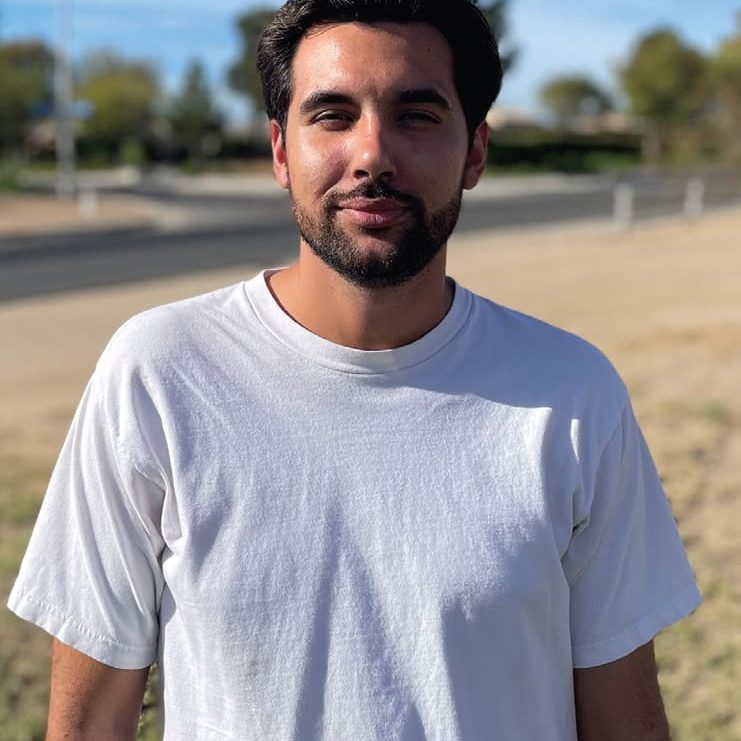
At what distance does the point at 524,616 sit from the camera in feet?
5.41

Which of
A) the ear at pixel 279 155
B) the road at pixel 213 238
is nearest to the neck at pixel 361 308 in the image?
the ear at pixel 279 155

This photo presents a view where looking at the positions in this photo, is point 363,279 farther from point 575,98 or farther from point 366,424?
point 575,98

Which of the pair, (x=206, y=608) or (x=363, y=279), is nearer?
(x=206, y=608)

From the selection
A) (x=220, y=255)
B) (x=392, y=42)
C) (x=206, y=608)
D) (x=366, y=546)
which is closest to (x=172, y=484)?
(x=206, y=608)

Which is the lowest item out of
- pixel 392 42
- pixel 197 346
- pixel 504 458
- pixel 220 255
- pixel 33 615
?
pixel 220 255

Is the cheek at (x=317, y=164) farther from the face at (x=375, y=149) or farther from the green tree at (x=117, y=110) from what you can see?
the green tree at (x=117, y=110)

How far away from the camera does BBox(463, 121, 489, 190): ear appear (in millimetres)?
1875

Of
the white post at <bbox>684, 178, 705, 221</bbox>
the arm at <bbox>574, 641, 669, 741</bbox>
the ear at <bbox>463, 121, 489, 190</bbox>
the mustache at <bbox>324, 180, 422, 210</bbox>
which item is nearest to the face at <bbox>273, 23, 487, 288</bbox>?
the mustache at <bbox>324, 180, 422, 210</bbox>

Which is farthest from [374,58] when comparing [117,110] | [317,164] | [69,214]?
[117,110]

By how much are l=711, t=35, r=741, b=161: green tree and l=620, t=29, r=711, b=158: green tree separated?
33.9 m

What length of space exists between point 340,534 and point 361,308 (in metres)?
0.34

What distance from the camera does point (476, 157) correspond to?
75.2 inches

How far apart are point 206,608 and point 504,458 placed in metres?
0.47

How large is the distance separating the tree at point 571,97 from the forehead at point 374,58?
10950 centimetres
